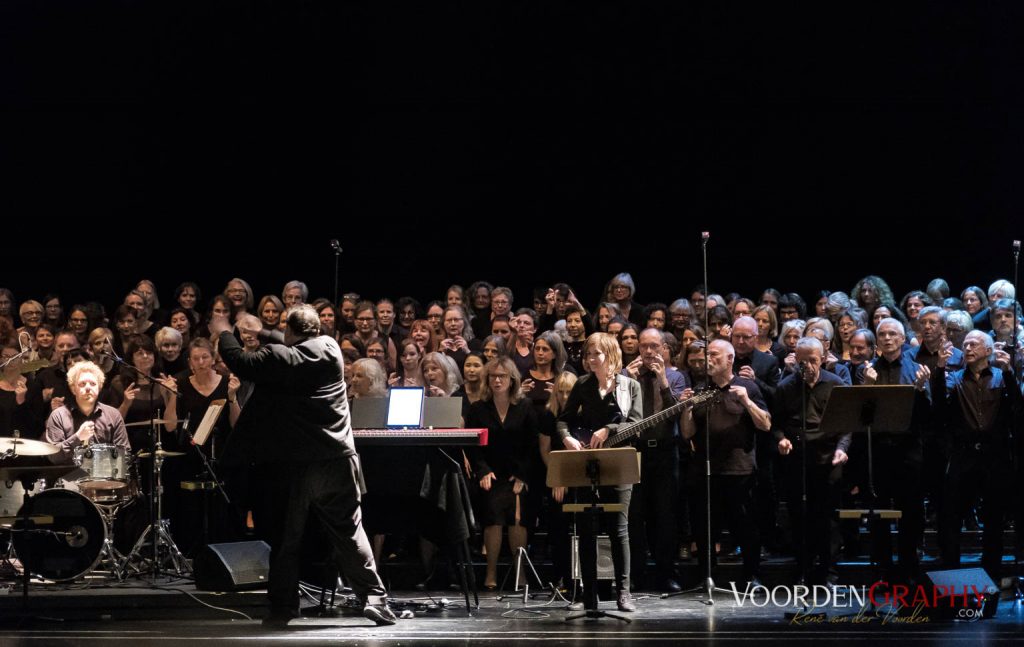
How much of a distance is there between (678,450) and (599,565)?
4.49ft

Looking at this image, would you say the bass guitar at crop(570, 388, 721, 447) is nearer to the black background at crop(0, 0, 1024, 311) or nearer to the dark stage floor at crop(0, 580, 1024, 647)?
the dark stage floor at crop(0, 580, 1024, 647)

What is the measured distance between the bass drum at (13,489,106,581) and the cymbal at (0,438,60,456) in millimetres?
954

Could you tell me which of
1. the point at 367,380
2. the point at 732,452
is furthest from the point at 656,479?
the point at 367,380

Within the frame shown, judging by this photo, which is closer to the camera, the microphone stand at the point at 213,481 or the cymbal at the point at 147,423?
the microphone stand at the point at 213,481

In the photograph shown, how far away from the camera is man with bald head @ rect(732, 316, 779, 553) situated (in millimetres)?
8266

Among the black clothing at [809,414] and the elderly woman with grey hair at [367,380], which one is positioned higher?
the elderly woman with grey hair at [367,380]

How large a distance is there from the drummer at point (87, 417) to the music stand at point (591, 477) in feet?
11.6

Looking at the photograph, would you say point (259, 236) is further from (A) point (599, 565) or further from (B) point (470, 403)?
(A) point (599, 565)

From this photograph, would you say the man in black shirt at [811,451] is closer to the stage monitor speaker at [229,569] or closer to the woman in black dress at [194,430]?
the stage monitor speaker at [229,569]

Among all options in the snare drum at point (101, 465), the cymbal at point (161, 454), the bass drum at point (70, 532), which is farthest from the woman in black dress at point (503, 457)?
the bass drum at point (70, 532)

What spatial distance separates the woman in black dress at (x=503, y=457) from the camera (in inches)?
314

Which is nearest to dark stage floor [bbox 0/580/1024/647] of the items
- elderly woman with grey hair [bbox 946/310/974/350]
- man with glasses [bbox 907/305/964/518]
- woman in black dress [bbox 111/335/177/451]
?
man with glasses [bbox 907/305/964/518]

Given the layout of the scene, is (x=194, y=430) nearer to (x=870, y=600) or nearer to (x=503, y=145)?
(x=870, y=600)

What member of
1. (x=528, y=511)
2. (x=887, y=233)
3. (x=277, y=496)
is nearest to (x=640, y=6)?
(x=887, y=233)
